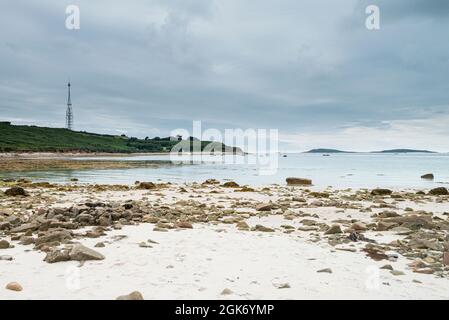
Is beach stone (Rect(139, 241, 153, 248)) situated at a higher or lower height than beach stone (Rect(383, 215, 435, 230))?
lower

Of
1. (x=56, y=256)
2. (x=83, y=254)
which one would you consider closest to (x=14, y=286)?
(x=56, y=256)

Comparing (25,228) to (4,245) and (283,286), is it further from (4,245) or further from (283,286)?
(283,286)

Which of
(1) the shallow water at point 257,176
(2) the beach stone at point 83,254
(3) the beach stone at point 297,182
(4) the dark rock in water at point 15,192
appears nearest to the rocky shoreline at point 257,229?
(2) the beach stone at point 83,254

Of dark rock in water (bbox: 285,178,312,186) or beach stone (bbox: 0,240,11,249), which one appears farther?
dark rock in water (bbox: 285,178,312,186)

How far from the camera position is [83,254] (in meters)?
8.16

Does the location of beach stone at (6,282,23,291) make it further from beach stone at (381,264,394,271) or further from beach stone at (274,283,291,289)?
beach stone at (381,264,394,271)

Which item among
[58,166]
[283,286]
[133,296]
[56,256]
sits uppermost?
[58,166]

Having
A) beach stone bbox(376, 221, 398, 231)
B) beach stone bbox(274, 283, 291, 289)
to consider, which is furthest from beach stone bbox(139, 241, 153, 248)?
beach stone bbox(376, 221, 398, 231)

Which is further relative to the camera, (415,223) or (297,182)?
(297,182)

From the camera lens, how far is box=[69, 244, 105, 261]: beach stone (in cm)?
811

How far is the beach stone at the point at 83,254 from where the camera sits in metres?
8.11

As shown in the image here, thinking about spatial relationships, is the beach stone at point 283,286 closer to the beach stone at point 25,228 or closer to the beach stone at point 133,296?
the beach stone at point 133,296
